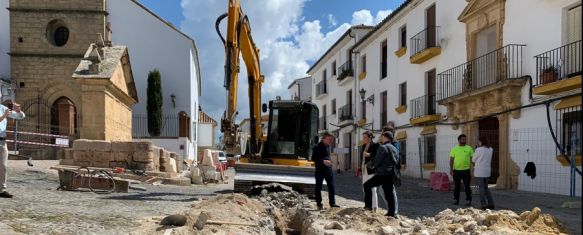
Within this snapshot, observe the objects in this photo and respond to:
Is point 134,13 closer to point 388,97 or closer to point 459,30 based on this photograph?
point 388,97

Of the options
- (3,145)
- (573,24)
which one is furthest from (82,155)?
(573,24)

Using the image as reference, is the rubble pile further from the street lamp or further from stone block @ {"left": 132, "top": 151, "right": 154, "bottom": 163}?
the street lamp

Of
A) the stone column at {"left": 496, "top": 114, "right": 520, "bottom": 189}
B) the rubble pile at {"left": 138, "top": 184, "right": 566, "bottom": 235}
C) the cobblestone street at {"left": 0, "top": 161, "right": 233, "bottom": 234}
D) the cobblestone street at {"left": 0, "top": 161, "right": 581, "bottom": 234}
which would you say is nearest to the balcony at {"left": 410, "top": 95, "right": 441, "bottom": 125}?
the stone column at {"left": 496, "top": 114, "right": 520, "bottom": 189}

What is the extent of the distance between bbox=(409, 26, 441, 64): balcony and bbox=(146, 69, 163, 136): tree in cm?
1271

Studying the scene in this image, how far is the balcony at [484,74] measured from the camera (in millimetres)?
13242

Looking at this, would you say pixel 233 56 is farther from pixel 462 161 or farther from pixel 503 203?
pixel 503 203

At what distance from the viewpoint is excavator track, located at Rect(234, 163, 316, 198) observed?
31.5 feet

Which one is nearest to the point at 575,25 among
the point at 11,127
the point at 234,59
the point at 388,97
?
the point at 234,59

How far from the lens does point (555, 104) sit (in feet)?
37.1

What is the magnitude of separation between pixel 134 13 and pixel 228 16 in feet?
57.8

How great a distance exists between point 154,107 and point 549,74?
18483mm

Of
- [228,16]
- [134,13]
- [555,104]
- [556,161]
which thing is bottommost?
[556,161]

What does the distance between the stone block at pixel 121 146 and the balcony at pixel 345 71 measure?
1869 centimetres

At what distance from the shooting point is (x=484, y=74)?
48.3ft
